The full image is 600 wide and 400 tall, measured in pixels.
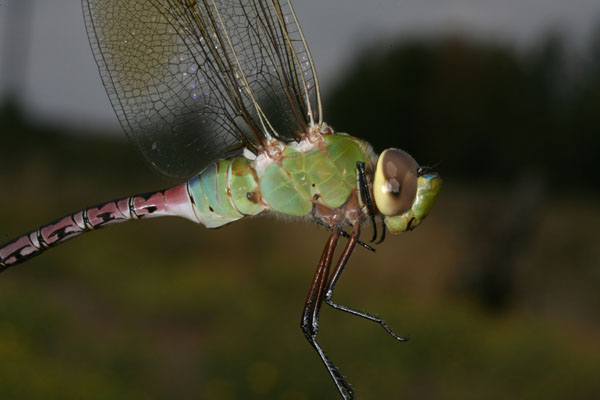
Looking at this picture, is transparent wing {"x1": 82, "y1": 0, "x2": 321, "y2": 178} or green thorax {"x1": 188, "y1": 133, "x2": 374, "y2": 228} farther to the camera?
transparent wing {"x1": 82, "y1": 0, "x2": 321, "y2": 178}

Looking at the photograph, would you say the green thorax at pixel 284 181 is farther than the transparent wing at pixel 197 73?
No

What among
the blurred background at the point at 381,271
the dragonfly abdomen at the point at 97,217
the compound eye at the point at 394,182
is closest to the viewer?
the compound eye at the point at 394,182

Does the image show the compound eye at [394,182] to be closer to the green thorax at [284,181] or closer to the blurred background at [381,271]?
the green thorax at [284,181]

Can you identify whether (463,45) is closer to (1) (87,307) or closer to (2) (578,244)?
(2) (578,244)

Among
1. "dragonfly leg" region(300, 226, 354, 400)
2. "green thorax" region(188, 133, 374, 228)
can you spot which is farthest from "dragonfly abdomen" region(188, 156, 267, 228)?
"dragonfly leg" region(300, 226, 354, 400)

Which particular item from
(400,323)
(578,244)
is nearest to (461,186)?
(578,244)

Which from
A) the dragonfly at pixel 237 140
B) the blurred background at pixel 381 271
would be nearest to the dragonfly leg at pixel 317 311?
the dragonfly at pixel 237 140

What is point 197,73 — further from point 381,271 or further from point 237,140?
point 381,271

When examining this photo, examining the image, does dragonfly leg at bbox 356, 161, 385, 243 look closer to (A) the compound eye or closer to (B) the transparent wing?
(A) the compound eye
